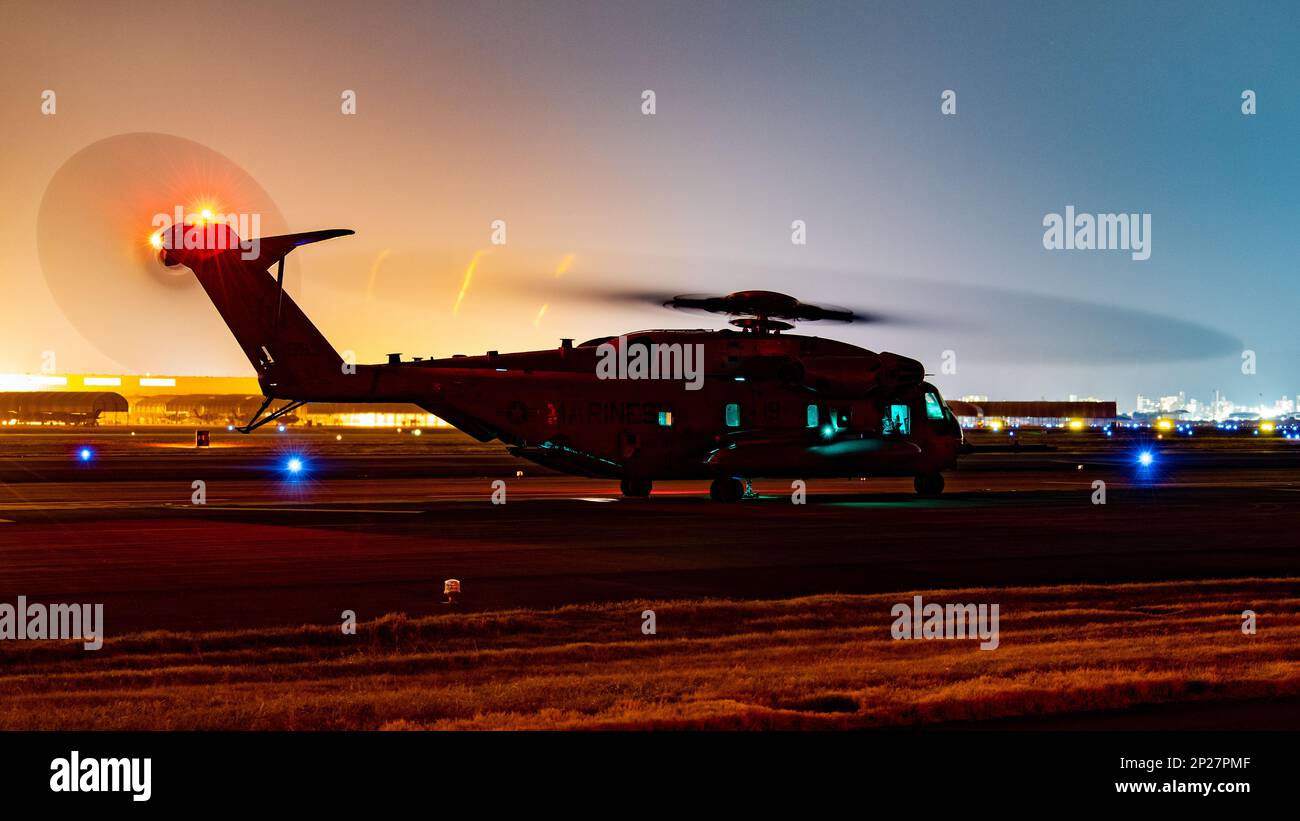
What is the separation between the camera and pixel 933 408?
35406mm

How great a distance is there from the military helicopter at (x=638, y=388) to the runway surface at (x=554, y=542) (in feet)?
3.90

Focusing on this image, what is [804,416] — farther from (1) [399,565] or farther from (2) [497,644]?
(2) [497,644]

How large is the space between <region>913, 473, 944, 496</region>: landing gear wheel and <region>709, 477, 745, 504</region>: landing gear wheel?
253 inches

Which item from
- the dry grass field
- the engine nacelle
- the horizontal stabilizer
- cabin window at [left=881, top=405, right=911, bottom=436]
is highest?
the horizontal stabilizer

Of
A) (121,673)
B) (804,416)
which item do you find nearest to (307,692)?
(121,673)

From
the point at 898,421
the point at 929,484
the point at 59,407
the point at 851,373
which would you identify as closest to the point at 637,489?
the point at 851,373

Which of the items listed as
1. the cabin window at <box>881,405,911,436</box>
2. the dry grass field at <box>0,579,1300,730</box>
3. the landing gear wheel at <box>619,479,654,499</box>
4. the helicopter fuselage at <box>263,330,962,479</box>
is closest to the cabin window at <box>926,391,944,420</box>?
the cabin window at <box>881,405,911,436</box>

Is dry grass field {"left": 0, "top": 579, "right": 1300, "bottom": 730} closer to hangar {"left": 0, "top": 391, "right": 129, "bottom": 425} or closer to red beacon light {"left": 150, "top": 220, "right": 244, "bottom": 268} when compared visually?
red beacon light {"left": 150, "top": 220, "right": 244, "bottom": 268}

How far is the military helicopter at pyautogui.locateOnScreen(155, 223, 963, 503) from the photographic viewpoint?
31.5 m

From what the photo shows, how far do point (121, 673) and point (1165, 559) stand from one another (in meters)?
16.6

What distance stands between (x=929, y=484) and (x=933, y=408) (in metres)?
2.43

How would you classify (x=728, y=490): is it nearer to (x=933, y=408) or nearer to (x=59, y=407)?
(x=933, y=408)

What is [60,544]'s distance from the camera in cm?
2102
